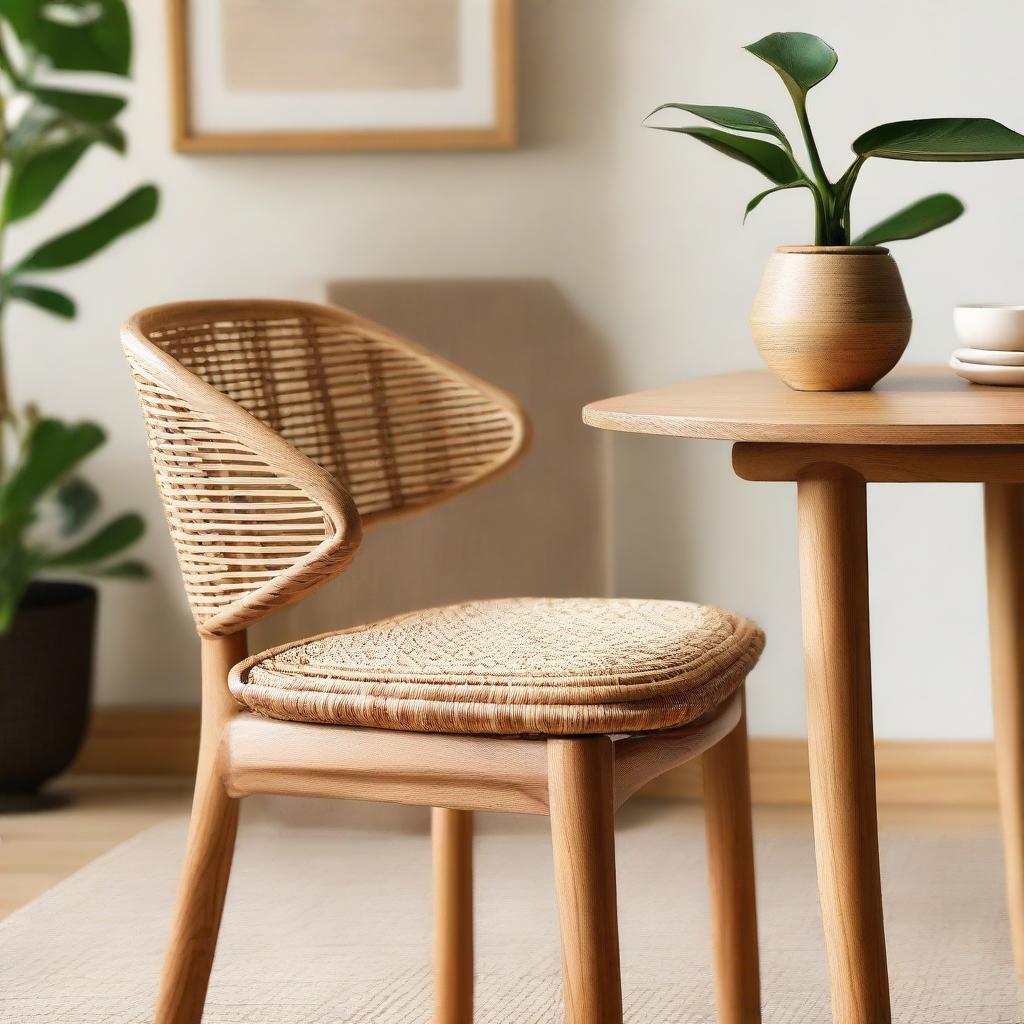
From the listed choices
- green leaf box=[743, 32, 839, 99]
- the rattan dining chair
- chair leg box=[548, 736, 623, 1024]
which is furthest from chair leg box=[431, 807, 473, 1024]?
green leaf box=[743, 32, 839, 99]

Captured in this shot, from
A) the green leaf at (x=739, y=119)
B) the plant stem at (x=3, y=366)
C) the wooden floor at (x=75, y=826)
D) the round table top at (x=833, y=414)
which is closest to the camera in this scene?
the round table top at (x=833, y=414)

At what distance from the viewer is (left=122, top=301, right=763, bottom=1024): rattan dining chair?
111 centimetres

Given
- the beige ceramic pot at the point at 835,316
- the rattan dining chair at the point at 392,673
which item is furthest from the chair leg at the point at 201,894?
the beige ceramic pot at the point at 835,316

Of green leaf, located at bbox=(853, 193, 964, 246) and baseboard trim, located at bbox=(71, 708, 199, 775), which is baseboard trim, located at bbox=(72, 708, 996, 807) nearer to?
baseboard trim, located at bbox=(71, 708, 199, 775)

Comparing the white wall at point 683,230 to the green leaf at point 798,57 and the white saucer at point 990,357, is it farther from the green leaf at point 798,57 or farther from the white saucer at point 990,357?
the green leaf at point 798,57

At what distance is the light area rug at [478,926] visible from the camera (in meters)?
1.69

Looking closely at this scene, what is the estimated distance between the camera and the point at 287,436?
158 centimetres

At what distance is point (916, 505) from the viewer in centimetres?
241

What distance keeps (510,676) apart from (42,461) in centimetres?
147

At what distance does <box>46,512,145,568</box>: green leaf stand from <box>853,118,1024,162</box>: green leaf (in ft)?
5.27

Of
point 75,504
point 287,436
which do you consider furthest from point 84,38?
point 287,436

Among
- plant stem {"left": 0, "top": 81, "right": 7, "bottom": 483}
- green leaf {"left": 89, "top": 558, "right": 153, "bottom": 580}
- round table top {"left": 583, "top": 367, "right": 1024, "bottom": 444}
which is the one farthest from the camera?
green leaf {"left": 89, "top": 558, "right": 153, "bottom": 580}

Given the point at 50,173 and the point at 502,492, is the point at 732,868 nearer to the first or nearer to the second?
the point at 502,492

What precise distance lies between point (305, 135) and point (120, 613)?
926mm
